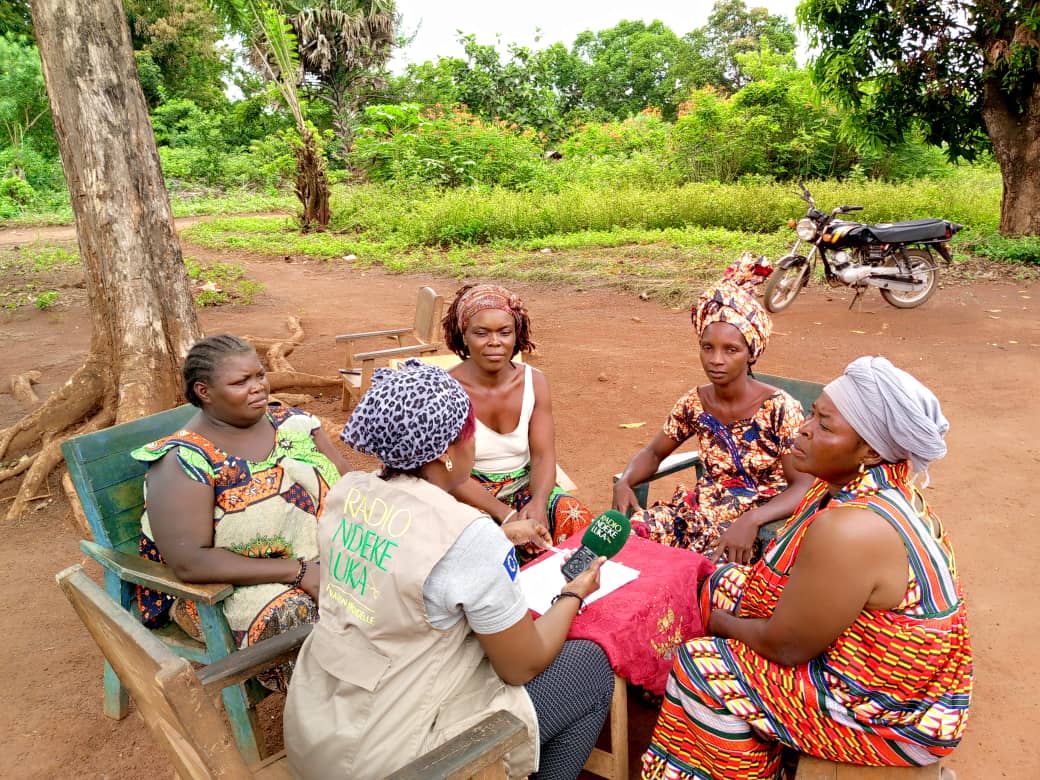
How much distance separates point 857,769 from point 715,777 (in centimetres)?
36

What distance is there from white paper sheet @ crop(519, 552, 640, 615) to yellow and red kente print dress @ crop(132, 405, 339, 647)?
762 mm

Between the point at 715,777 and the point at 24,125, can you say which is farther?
the point at 24,125

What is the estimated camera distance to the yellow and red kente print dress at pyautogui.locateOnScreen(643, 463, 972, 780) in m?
1.60

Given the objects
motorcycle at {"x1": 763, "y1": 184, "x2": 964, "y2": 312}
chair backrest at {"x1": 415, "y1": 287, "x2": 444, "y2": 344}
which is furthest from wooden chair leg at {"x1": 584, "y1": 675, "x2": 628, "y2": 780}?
motorcycle at {"x1": 763, "y1": 184, "x2": 964, "y2": 312}

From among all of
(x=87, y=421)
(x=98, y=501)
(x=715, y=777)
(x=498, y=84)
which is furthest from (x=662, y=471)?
(x=498, y=84)

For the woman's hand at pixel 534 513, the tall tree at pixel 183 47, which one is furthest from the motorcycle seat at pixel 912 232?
the tall tree at pixel 183 47

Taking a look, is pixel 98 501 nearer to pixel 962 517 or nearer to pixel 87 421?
pixel 87 421

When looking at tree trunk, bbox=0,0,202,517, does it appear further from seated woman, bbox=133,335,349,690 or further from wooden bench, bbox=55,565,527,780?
wooden bench, bbox=55,565,527,780

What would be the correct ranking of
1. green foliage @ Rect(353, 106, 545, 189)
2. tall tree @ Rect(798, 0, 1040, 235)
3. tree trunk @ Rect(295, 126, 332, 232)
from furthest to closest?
green foliage @ Rect(353, 106, 545, 189), tree trunk @ Rect(295, 126, 332, 232), tall tree @ Rect(798, 0, 1040, 235)

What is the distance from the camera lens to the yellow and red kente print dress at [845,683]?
5.24 ft

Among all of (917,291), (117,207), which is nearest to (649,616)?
(117,207)

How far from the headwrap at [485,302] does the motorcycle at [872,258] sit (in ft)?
18.0

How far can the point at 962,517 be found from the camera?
382 centimetres

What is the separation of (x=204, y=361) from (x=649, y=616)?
1.68m
